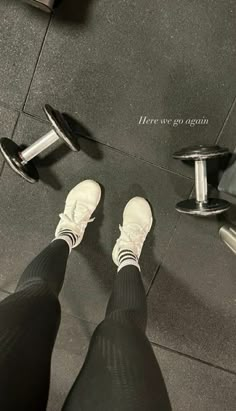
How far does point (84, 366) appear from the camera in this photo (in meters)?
0.77

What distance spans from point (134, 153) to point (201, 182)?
251 millimetres

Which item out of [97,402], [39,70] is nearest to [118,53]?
[39,70]

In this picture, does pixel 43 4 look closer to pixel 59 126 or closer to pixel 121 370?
pixel 59 126

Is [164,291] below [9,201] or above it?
below

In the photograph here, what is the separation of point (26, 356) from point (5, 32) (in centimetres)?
96

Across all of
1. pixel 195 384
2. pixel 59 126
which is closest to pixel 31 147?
pixel 59 126

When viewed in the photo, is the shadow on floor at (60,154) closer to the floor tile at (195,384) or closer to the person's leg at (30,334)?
the person's leg at (30,334)

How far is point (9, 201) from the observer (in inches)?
48.7

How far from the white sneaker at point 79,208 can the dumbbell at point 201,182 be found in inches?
11.5

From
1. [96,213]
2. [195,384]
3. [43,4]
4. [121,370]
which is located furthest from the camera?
[195,384]

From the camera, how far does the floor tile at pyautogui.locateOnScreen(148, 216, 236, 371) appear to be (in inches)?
50.2

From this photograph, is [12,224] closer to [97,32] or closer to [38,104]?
[38,104]

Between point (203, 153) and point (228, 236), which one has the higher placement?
point (203, 153)

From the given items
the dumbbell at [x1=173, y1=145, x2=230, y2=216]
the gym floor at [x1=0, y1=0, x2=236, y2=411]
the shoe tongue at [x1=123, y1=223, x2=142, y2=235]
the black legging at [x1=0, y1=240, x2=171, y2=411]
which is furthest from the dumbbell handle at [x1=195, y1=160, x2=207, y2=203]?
the black legging at [x1=0, y1=240, x2=171, y2=411]
